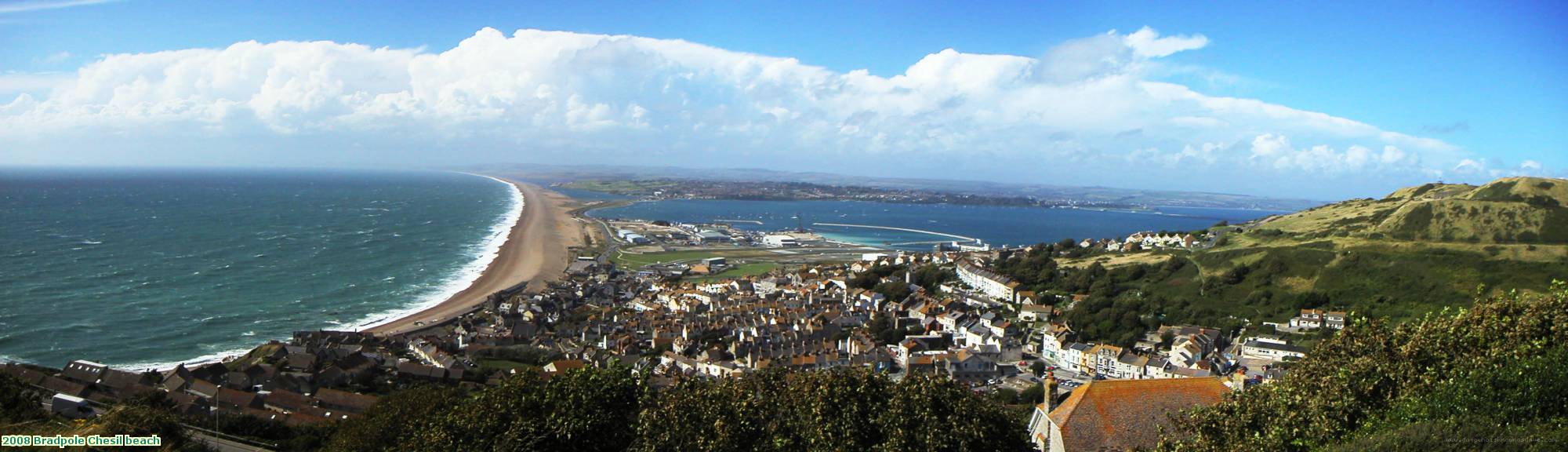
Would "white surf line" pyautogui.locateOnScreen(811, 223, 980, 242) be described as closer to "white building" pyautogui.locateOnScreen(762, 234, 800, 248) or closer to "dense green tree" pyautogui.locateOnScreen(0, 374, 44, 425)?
"white building" pyautogui.locateOnScreen(762, 234, 800, 248)

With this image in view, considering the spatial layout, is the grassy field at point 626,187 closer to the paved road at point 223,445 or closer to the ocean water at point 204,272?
the ocean water at point 204,272

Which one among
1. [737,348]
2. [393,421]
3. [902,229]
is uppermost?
[393,421]

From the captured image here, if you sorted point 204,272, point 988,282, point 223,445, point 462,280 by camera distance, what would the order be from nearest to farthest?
point 223,445 < point 204,272 < point 988,282 < point 462,280

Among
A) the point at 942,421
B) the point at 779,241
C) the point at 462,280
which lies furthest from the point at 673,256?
the point at 942,421

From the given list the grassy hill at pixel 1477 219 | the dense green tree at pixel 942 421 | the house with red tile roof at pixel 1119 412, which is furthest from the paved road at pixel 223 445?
the grassy hill at pixel 1477 219

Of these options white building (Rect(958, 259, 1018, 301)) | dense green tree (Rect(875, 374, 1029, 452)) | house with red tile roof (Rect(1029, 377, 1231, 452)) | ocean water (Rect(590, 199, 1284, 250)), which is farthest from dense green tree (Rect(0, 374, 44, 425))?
ocean water (Rect(590, 199, 1284, 250))

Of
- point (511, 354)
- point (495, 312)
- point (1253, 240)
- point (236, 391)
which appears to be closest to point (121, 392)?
point (236, 391)

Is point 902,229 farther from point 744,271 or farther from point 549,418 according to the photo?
point 549,418
